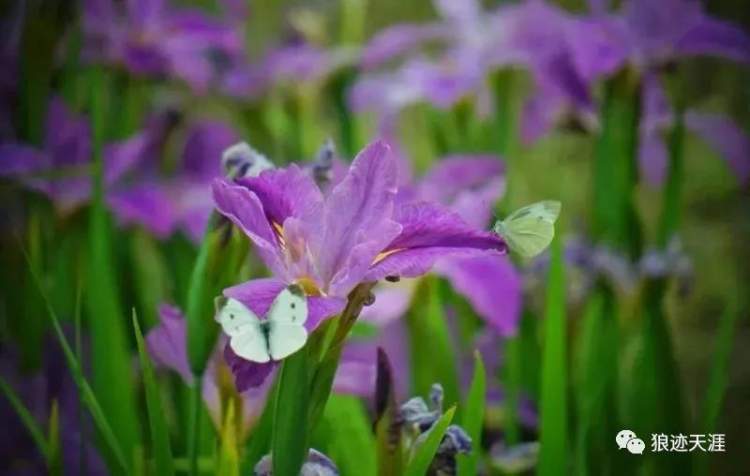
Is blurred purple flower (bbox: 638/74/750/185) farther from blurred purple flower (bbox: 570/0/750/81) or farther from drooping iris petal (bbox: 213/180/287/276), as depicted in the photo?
drooping iris petal (bbox: 213/180/287/276)

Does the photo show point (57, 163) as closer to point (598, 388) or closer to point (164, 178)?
point (164, 178)

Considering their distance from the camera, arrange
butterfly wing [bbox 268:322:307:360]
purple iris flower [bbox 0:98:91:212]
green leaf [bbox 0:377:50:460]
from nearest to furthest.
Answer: butterfly wing [bbox 268:322:307:360] → green leaf [bbox 0:377:50:460] → purple iris flower [bbox 0:98:91:212]

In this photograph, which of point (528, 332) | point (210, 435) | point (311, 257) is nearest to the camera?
point (311, 257)

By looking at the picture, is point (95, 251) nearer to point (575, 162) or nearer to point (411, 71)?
point (411, 71)

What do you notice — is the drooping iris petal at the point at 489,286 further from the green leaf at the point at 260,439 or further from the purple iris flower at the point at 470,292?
the green leaf at the point at 260,439

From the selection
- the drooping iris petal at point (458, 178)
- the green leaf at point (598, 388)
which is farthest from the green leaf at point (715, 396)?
the drooping iris petal at point (458, 178)

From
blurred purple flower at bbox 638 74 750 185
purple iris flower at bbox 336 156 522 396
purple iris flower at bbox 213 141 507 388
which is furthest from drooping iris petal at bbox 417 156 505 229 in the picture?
purple iris flower at bbox 213 141 507 388

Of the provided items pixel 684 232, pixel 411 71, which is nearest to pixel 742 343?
pixel 684 232
